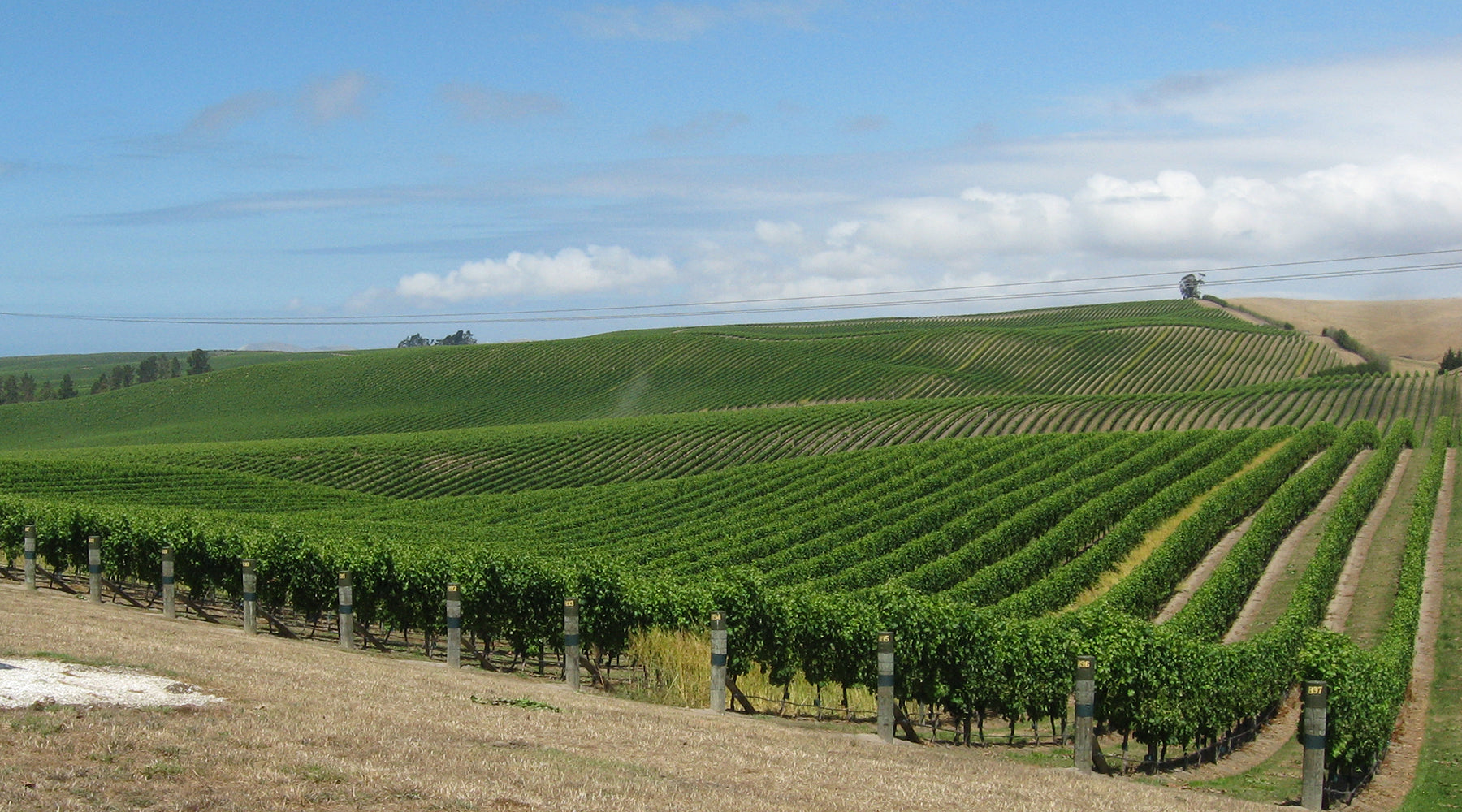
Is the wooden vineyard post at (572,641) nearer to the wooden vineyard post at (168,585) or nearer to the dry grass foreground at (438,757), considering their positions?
the dry grass foreground at (438,757)

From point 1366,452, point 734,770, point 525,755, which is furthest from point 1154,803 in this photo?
point 1366,452

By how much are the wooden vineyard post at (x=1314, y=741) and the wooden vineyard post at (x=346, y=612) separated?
12.7 m

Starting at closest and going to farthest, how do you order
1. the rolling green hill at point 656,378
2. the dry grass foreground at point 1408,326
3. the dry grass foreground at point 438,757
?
the dry grass foreground at point 438,757 < the dry grass foreground at point 1408,326 < the rolling green hill at point 656,378

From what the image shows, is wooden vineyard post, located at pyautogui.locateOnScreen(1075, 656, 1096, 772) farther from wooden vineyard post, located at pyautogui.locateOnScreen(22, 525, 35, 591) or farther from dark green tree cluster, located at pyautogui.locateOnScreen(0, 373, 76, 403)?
dark green tree cluster, located at pyautogui.locateOnScreen(0, 373, 76, 403)

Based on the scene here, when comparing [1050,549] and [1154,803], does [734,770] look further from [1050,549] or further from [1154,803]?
[1050,549]

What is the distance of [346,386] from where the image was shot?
119875 mm

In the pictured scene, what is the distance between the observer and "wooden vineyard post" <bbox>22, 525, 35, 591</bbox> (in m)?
22.7

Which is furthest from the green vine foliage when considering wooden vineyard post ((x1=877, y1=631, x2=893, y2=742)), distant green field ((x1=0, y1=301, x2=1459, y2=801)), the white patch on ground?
the white patch on ground

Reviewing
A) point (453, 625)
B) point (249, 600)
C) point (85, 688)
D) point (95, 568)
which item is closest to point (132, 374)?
point (95, 568)

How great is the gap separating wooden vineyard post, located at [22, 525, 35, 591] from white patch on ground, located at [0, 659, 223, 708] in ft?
41.4

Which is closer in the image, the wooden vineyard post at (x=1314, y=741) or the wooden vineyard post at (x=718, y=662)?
the wooden vineyard post at (x=1314, y=741)

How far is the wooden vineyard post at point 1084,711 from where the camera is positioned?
12461mm

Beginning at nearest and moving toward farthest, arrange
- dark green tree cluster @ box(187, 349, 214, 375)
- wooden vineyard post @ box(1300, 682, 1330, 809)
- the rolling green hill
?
1. wooden vineyard post @ box(1300, 682, 1330, 809)
2. the rolling green hill
3. dark green tree cluster @ box(187, 349, 214, 375)

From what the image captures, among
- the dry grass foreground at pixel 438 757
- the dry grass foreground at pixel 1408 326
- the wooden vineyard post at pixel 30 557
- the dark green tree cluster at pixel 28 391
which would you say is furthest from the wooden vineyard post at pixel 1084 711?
the dark green tree cluster at pixel 28 391
